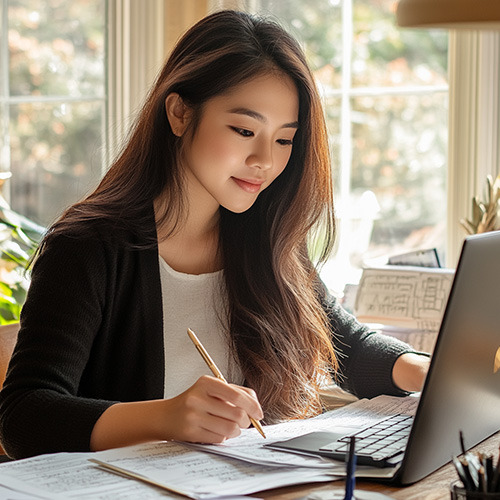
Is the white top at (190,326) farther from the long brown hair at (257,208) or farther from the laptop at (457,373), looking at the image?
the laptop at (457,373)

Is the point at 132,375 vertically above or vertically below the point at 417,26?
below

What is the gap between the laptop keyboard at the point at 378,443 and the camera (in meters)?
1.07

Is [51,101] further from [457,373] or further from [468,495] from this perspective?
[468,495]

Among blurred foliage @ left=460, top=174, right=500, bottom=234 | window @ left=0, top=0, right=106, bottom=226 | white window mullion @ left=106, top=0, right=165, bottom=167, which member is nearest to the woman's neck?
blurred foliage @ left=460, top=174, right=500, bottom=234

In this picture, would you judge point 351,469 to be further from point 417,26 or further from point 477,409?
point 417,26

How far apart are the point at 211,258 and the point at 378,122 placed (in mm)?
1261

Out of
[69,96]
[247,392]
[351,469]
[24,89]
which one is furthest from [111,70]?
[351,469]

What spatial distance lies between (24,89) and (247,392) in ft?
9.23

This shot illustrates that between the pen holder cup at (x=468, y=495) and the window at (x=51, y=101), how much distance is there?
2.68m

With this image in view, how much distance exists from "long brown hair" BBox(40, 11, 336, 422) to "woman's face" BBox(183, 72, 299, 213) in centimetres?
3

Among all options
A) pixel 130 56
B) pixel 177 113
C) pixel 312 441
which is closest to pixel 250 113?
pixel 177 113

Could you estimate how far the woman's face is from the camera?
61.4 inches

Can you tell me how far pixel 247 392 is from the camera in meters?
1.13

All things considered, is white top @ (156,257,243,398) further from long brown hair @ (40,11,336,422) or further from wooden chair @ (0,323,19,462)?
wooden chair @ (0,323,19,462)
